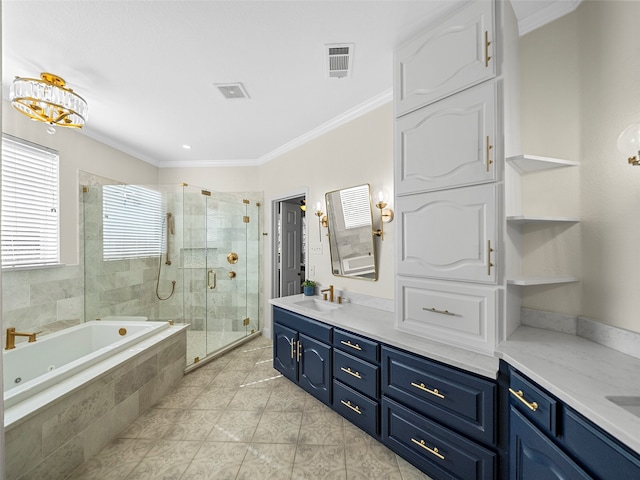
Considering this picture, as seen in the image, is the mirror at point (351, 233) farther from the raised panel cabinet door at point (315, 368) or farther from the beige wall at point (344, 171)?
the raised panel cabinet door at point (315, 368)

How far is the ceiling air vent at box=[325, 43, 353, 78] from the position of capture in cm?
185

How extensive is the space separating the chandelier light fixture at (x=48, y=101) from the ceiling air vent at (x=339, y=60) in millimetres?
1784

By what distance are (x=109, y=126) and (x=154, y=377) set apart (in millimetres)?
2630

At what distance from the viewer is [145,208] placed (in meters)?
3.38

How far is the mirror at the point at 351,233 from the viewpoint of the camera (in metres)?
2.59

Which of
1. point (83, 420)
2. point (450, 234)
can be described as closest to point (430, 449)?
point (450, 234)

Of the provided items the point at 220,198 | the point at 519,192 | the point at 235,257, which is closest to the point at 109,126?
the point at 220,198

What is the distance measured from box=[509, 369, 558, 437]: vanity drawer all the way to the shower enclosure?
296cm

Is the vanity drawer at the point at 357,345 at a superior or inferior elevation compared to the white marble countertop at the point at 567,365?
inferior

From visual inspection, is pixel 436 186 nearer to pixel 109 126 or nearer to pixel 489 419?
pixel 489 419

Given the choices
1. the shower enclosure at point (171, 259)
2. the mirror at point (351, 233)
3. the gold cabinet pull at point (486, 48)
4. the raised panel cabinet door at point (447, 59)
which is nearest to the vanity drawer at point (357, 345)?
the mirror at point (351, 233)

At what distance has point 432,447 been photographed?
61.5 inches

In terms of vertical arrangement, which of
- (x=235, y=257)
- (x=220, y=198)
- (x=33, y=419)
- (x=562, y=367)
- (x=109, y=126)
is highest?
(x=109, y=126)

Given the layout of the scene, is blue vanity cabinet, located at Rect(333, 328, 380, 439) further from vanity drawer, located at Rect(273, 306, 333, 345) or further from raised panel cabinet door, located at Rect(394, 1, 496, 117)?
raised panel cabinet door, located at Rect(394, 1, 496, 117)
